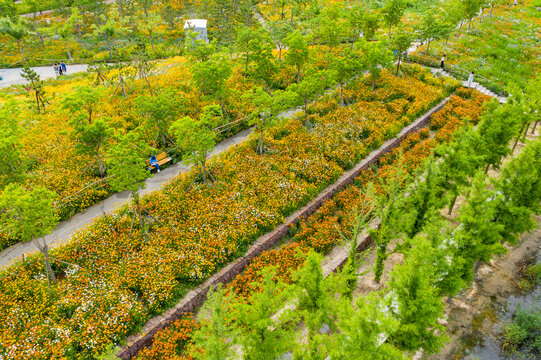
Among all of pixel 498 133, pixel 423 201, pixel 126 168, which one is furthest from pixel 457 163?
pixel 126 168

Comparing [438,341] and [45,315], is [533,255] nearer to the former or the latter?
[438,341]

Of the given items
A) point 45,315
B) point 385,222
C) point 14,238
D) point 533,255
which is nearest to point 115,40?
point 14,238

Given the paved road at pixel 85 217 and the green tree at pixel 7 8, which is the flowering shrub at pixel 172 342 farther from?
the green tree at pixel 7 8

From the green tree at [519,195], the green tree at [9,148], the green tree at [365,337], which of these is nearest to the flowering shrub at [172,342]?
the green tree at [365,337]

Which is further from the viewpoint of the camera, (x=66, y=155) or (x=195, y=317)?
(x=66, y=155)

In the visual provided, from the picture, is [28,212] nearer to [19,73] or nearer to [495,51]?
[19,73]
